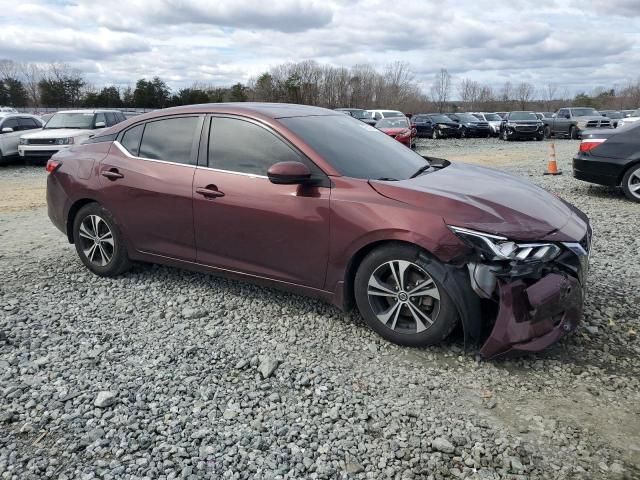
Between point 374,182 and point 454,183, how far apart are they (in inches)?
25.4

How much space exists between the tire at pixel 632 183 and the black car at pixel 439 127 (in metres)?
24.0

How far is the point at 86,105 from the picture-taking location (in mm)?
51562

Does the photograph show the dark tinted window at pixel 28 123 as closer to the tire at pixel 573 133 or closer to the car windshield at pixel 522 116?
the car windshield at pixel 522 116

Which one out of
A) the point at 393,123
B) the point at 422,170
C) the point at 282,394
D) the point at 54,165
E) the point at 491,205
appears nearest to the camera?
the point at 282,394

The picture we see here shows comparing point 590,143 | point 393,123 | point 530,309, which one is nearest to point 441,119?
point 393,123

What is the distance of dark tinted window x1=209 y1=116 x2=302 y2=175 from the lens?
416cm

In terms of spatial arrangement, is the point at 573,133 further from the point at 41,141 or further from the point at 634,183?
the point at 41,141

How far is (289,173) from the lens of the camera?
12.5 ft

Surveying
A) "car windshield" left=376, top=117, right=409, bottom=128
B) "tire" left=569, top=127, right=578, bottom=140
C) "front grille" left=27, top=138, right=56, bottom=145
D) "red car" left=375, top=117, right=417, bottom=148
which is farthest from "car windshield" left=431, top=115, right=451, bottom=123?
"front grille" left=27, top=138, right=56, bottom=145

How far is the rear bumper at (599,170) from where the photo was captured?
892 centimetres

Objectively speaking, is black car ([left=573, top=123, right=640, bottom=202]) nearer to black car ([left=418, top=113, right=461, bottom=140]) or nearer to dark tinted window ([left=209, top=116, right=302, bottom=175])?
dark tinted window ([left=209, top=116, right=302, bottom=175])

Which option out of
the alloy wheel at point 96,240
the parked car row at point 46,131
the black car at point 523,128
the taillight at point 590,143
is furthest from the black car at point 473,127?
the alloy wheel at point 96,240

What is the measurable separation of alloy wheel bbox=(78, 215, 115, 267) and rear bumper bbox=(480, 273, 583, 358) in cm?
353

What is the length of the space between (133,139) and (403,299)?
2.95 meters
